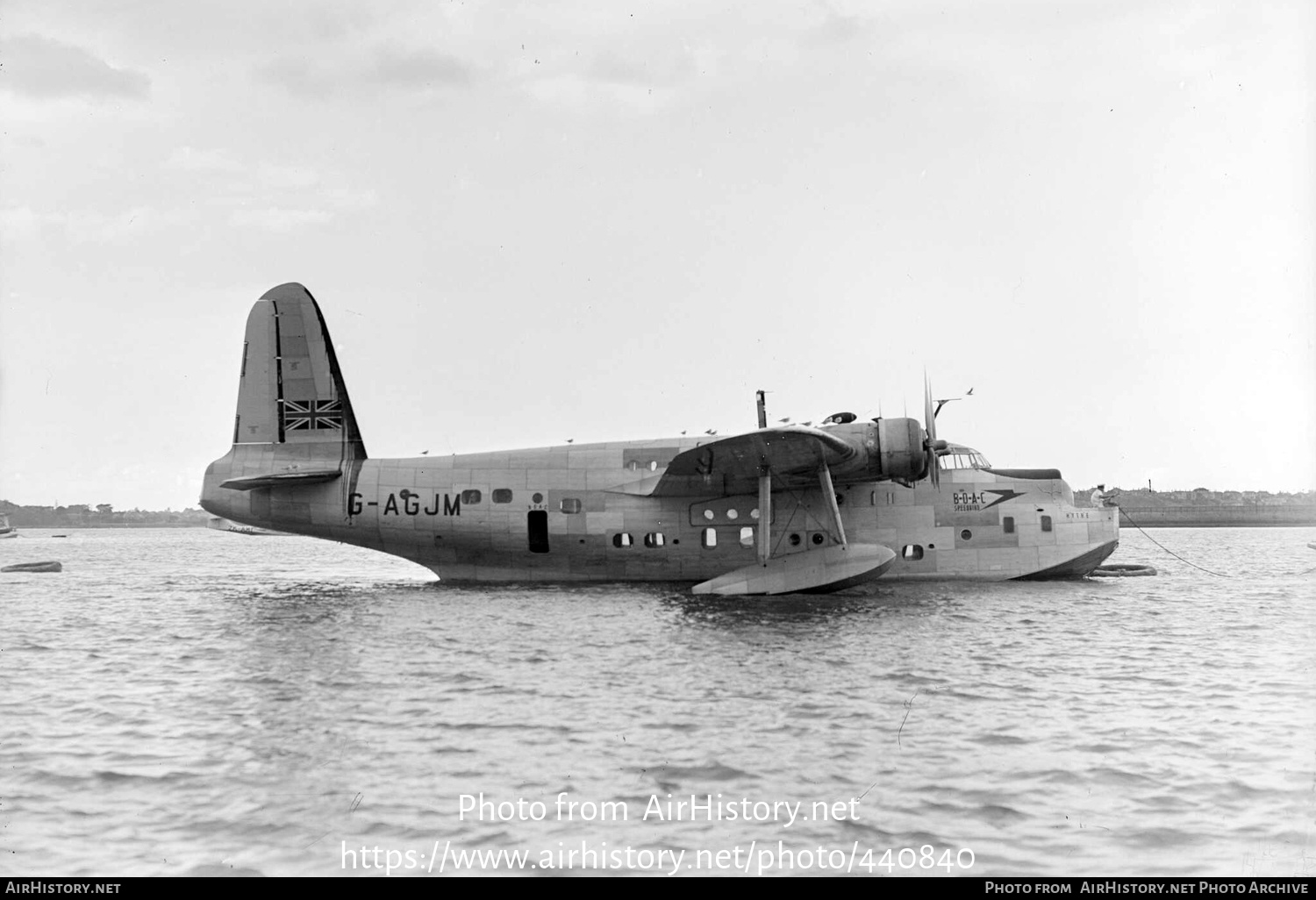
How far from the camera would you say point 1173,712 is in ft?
34.0

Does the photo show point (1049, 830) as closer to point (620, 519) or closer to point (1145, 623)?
point (1145, 623)

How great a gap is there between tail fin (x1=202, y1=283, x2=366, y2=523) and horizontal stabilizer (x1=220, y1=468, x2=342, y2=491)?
0.22 m

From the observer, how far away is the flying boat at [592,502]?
2284 centimetres

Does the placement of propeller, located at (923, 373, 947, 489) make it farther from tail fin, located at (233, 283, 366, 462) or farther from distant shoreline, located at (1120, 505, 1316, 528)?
distant shoreline, located at (1120, 505, 1316, 528)

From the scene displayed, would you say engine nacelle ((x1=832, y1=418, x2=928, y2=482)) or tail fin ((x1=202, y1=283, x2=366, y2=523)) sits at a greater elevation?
tail fin ((x1=202, y1=283, x2=366, y2=523))

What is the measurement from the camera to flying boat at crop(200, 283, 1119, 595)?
2284cm

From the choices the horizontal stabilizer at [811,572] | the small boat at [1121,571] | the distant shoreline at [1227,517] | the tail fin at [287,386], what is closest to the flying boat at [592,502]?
the tail fin at [287,386]

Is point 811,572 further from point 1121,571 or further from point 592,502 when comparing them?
point 1121,571

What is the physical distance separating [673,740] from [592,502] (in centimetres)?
1450

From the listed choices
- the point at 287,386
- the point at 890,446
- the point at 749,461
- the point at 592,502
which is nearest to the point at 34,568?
the point at 287,386

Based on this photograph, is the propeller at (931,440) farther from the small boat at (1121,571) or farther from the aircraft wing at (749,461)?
the small boat at (1121,571)

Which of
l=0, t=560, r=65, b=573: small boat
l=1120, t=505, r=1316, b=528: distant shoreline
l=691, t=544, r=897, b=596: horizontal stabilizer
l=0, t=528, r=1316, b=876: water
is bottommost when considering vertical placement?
l=1120, t=505, r=1316, b=528: distant shoreline

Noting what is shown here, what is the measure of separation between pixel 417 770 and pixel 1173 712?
751cm

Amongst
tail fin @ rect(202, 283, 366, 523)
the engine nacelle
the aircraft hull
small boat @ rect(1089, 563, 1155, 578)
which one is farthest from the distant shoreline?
tail fin @ rect(202, 283, 366, 523)
